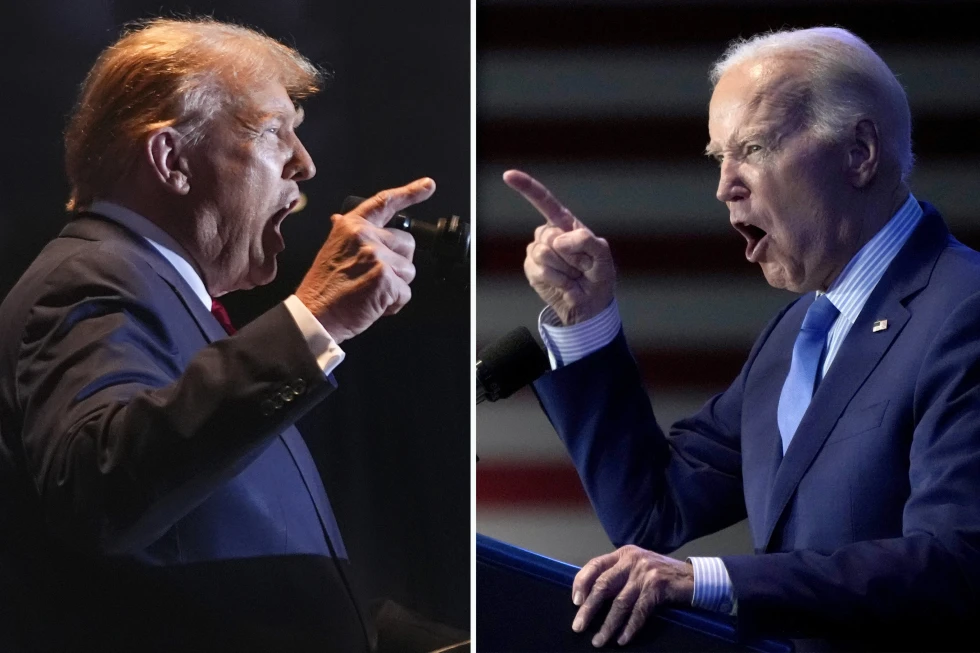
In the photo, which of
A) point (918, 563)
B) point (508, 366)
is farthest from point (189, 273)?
point (918, 563)

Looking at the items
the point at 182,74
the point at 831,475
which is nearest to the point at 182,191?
the point at 182,74

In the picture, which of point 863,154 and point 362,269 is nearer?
point 863,154

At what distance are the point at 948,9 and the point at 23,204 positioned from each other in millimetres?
2155

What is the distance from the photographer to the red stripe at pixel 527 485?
2.51m

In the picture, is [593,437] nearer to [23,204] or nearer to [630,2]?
[630,2]

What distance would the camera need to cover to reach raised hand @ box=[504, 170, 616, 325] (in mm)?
2494

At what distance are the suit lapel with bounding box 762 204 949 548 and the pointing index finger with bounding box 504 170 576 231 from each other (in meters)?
0.66

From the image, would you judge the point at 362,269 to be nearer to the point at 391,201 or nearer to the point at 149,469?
the point at 391,201

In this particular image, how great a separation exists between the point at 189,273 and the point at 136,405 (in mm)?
339

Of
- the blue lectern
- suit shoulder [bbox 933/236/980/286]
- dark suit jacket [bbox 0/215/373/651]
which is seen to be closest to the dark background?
dark suit jacket [bbox 0/215/373/651]

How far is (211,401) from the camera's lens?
2.25 meters

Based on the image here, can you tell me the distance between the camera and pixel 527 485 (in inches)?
99.8

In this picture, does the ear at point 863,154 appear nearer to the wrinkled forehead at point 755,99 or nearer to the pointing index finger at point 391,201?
the wrinkled forehead at point 755,99

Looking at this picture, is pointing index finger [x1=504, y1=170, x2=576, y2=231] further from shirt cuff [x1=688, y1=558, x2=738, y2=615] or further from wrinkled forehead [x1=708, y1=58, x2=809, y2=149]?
shirt cuff [x1=688, y1=558, x2=738, y2=615]
